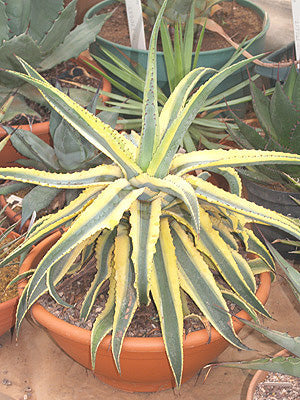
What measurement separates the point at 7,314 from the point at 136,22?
40.7 inches

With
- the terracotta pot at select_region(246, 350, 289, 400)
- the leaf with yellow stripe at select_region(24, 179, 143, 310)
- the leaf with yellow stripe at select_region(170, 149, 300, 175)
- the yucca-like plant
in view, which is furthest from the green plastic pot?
the terracotta pot at select_region(246, 350, 289, 400)

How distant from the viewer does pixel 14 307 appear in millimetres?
1302

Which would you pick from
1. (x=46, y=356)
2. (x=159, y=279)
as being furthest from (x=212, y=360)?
(x=46, y=356)

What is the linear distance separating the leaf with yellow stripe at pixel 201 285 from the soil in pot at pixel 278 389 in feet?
0.28

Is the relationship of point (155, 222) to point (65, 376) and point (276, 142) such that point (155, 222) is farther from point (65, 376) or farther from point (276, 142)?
point (276, 142)

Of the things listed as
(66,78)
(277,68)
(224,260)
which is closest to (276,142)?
(277,68)

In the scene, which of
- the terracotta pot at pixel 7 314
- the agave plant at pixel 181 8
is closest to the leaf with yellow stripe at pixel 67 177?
the terracotta pot at pixel 7 314

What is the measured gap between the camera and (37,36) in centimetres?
186

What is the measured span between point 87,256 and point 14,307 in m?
0.26

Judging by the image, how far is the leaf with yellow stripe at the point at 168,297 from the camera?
3.29ft

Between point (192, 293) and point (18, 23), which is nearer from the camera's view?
point (192, 293)

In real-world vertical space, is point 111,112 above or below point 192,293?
above

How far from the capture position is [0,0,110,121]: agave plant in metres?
1.70

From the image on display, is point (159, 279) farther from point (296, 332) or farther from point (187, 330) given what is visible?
point (296, 332)
